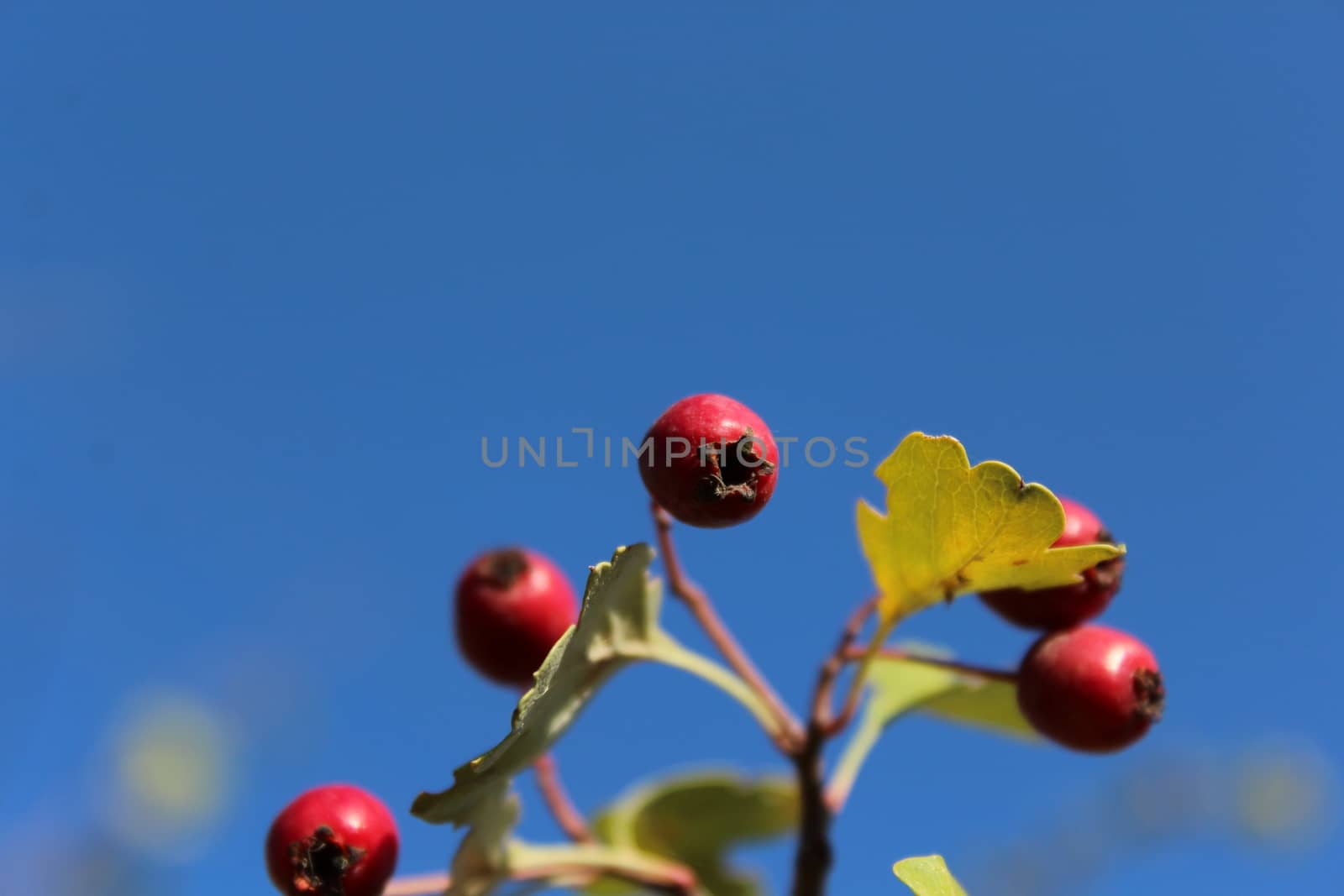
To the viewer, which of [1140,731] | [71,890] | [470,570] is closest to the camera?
[1140,731]

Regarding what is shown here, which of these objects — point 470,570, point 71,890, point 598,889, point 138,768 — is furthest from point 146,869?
point 470,570

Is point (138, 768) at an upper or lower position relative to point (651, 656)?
upper

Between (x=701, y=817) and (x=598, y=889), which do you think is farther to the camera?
(x=701, y=817)

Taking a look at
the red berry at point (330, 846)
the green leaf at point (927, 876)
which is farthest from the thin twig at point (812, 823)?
the red berry at point (330, 846)

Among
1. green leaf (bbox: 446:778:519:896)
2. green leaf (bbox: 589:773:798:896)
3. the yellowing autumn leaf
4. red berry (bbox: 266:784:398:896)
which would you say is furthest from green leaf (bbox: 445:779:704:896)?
the yellowing autumn leaf

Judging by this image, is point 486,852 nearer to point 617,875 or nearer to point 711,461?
point 617,875

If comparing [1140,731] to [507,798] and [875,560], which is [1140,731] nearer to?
[875,560]
